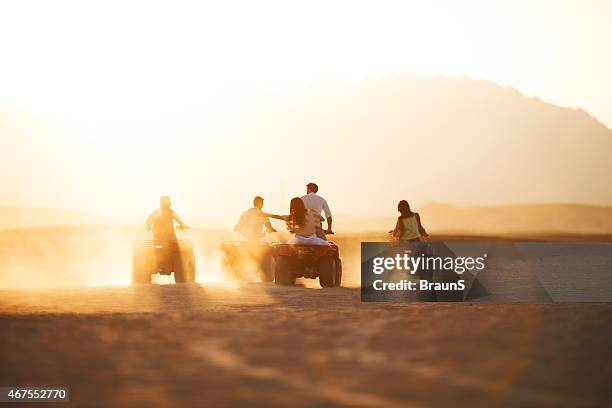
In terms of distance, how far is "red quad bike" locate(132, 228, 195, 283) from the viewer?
93.5 feet

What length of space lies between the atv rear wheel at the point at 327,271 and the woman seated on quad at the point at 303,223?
1.31ft

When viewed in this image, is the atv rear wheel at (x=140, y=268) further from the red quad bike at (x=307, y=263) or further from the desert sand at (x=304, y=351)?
the desert sand at (x=304, y=351)

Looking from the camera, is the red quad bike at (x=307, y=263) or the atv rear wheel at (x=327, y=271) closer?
the red quad bike at (x=307, y=263)

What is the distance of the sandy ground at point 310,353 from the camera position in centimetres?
1045

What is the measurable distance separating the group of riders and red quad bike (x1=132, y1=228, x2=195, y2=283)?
0.20 m

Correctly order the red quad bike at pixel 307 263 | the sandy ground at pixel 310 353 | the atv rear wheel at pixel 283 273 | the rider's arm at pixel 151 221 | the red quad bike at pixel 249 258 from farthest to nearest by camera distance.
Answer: the red quad bike at pixel 249 258
the rider's arm at pixel 151 221
the atv rear wheel at pixel 283 273
the red quad bike at pixel 307 263
the sandy ground at pixel 310 353

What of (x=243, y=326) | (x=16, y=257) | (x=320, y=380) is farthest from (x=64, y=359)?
(x=16, y=257)

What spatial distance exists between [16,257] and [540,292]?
158 ft

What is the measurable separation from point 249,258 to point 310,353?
51.4 feet

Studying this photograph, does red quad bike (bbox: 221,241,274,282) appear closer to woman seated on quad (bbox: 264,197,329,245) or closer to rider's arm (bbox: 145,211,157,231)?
rider's arm (bbox: 145,211,157,231)

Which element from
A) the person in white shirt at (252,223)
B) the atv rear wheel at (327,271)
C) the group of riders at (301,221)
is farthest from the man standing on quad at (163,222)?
the atv rear wheel at (327,271)

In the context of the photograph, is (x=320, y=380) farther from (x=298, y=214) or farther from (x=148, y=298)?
(x=298, y=214)

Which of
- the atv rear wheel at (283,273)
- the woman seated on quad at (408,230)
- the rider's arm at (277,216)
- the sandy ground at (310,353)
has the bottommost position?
the sandy ground at (310,353)

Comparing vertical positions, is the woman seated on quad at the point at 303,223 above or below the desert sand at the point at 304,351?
above
